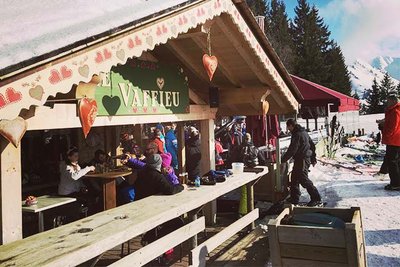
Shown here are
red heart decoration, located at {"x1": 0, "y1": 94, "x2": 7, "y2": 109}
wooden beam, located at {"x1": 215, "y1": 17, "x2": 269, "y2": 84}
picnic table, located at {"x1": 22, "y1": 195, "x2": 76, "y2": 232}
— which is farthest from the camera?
wooden beam, located at {"x1": 215, "y1": 17, "x2": 269, "y2": 84}

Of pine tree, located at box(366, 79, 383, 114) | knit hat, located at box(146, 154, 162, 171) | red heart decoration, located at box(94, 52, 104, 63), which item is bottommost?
knit hat, located at box(146, 154, 162, 171)

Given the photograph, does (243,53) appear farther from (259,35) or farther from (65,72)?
(65,72)

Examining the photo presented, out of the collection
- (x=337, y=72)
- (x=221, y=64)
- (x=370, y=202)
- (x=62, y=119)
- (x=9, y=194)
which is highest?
(x=337, y=72)

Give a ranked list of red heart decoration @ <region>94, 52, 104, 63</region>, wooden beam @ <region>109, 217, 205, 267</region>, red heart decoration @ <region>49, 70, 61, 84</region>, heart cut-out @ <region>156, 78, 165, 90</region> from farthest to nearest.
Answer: heart cut-out @ <region>156, 78, 165, 90</region>
wooden beam @ <region>109, 217, 205, 267</region>
red heart decoration @ <region>94, 52, 104, 63</region>
red heart decoration @ <region>49, 70, 61, 84</region>

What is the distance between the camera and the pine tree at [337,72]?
46.5m

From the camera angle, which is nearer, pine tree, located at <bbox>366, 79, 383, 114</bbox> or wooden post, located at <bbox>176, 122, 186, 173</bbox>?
wooden post, located at <bbox>176, 122, 186, 173</bbox>

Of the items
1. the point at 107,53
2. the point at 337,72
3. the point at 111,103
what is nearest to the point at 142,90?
the point at 111,103

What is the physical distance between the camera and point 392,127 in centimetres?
887

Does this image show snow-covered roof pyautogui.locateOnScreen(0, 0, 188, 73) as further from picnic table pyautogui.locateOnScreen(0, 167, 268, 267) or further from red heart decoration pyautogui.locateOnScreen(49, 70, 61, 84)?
picnic table pyautogui.locateOnScreen(0, 167, 268, 267)

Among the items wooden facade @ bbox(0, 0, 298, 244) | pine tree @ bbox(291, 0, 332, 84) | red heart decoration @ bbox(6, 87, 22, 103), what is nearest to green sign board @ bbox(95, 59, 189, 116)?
wooden facade @ bbox(0, 0, 298, 244)

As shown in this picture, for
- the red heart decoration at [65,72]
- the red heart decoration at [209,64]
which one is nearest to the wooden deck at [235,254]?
the red heart decoration at [209,64]

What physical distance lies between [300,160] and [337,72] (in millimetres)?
43470

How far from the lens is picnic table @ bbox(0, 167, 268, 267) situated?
3.00 meters

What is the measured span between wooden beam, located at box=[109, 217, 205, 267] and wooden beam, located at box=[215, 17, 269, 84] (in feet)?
9.08
